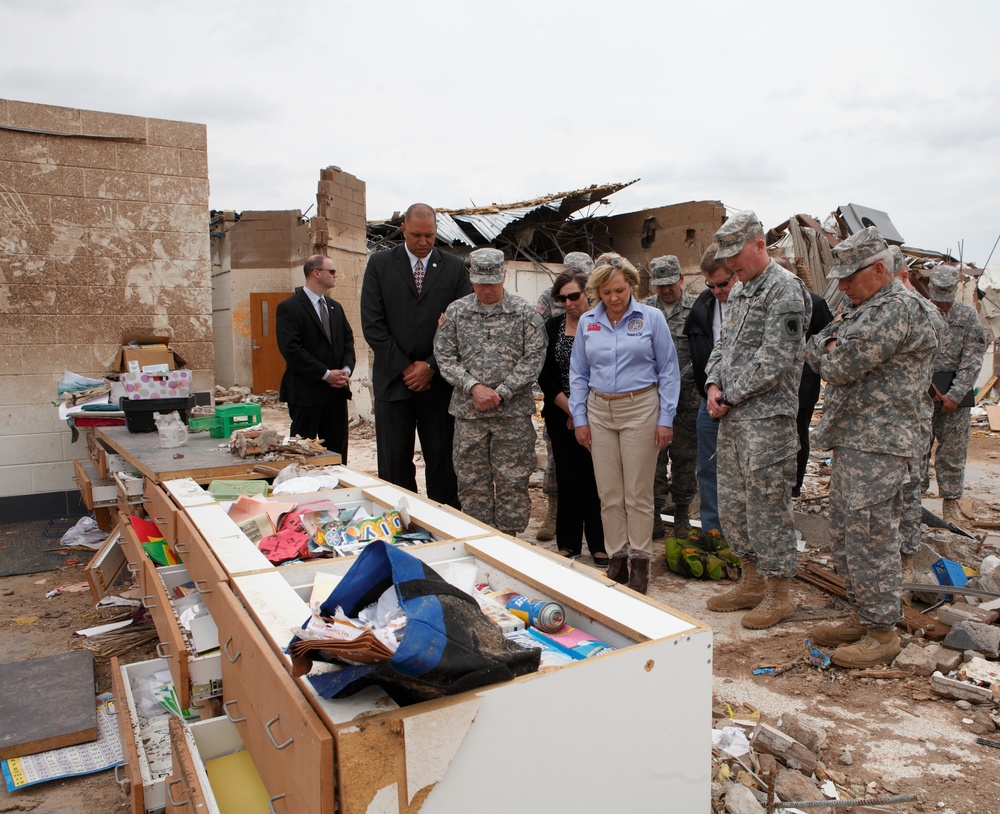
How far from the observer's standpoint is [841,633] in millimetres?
3201

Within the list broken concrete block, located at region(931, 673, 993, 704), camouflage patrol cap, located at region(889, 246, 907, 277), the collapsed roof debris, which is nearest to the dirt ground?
broken concrete block, located at region(931, 673, 993, 704)

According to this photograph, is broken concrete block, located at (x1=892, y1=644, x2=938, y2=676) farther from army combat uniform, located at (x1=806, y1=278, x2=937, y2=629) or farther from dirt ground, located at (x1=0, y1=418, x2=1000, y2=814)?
army combat uniform, located at (x1=806, y1=278, x2=937, y2=629)

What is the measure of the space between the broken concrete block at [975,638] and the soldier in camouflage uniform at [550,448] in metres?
2.21

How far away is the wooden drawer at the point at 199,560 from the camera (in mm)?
2037

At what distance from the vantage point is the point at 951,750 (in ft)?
8.14

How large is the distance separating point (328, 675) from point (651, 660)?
63cm

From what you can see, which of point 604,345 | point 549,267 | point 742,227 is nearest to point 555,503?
point 604,345

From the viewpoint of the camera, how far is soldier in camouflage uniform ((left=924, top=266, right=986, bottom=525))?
5406mm

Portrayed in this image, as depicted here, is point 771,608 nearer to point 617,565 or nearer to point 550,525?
point 617,565

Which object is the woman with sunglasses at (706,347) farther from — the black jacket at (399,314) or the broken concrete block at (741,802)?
the broken concrete block at (741,802)

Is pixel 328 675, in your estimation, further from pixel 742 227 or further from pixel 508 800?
pixel 742 227

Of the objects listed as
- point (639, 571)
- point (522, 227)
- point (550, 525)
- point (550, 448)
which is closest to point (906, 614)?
point (639, 571)

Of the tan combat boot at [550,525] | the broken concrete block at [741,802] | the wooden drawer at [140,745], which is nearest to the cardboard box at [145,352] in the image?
the tan combat boot at [550,525]

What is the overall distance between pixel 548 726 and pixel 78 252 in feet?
18.6
